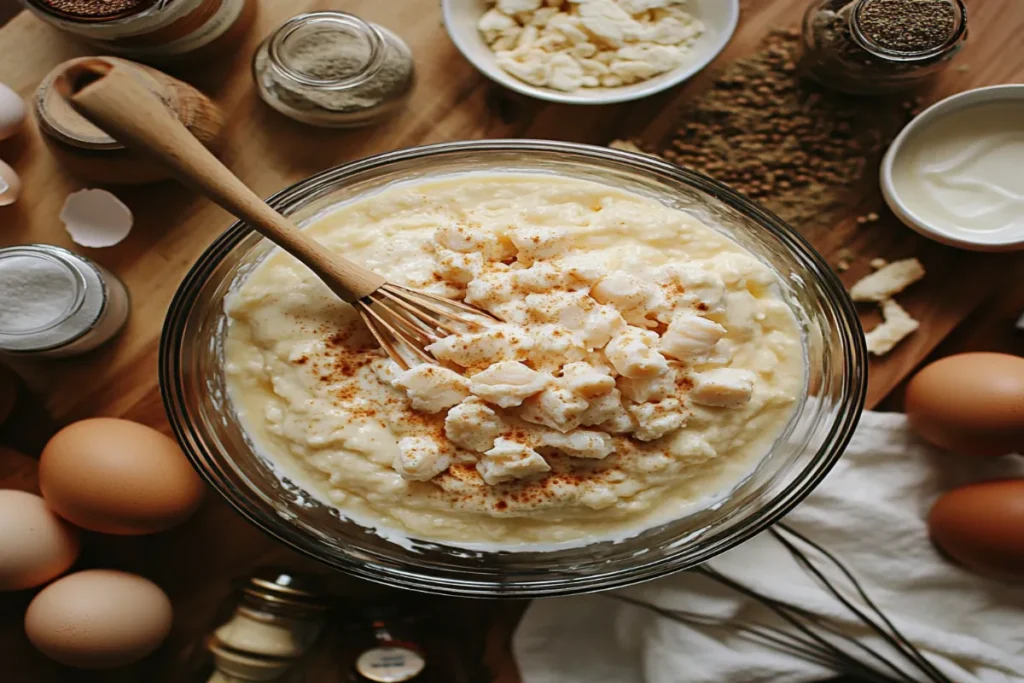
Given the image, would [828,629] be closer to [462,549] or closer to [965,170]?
[462,549]

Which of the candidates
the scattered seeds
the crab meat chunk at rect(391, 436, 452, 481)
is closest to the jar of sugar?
the crab meat chunk at rect(391, 436, 452, 481)

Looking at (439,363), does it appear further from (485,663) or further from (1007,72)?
(1007,72)

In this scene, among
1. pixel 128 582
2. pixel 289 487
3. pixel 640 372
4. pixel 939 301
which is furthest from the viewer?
pixel 939 301

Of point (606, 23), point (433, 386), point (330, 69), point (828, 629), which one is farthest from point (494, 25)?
point (828, 629)

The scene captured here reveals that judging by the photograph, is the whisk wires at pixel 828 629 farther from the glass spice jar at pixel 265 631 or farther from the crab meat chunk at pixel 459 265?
the crab meat chunk at pixel 459 265

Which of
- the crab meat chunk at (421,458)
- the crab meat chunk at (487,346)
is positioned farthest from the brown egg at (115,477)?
the crab meat chunk at (487,346)

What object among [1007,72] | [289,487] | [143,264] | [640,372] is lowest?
[289,487]

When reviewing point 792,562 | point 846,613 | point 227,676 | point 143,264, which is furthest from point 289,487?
point 846,613
